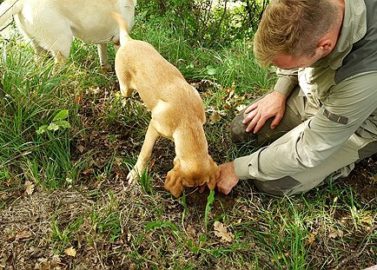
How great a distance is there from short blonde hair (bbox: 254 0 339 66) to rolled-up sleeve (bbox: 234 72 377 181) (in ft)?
1.52

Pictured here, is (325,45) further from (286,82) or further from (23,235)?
(23,235)

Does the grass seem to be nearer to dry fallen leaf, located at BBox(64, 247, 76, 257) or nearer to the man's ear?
dry fallen leaf, located at BBox(64, 247, 76, 257)

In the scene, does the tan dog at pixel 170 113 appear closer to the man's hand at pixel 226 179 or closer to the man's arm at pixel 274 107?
the man's hand at pixel 226 179

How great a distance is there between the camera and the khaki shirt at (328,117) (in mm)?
2742

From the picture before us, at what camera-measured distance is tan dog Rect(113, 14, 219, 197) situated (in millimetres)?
→ 3176

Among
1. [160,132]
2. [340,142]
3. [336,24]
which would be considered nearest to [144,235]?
[160,132]

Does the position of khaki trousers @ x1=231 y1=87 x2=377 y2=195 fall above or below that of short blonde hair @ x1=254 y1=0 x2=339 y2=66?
below

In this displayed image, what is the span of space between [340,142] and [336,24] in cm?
89

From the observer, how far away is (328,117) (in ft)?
10.1

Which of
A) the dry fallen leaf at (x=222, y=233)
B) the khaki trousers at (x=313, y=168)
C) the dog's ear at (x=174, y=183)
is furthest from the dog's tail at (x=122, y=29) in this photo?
the dry fallen leaf at (x=222, y=233)

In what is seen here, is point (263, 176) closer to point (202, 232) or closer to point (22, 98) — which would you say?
point (202, 232)

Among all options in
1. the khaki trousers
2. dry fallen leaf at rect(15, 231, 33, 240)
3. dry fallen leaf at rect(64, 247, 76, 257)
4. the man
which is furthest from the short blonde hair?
dry fallen leaf at rect(15, 231, 33, 240)

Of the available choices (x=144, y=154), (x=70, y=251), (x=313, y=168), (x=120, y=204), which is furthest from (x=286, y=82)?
(x=70, y=251)

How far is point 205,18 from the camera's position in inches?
238
